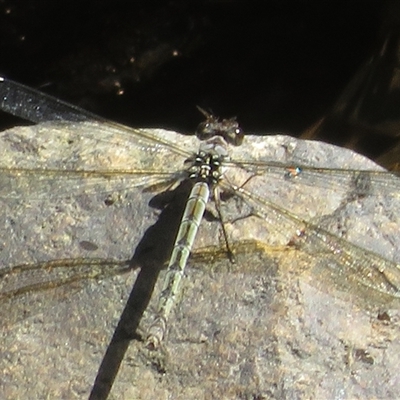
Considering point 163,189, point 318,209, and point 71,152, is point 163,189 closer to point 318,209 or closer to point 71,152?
point 71,152

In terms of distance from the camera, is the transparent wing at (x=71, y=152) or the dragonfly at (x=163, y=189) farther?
the transparent wing at (x=71, y=152)

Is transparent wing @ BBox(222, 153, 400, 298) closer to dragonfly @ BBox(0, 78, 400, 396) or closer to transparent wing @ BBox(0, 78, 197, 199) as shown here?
dragonfly @ BBox(0, 78, 400, 396)

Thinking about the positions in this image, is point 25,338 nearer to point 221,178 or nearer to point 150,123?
point 221,178

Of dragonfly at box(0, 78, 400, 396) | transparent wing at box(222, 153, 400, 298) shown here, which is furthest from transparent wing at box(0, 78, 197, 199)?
transparent wing at box(222, 153, 400, 298)

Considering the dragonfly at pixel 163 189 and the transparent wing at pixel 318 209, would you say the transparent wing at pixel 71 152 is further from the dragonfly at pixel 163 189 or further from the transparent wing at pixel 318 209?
the transparent wing at pixel 318 209

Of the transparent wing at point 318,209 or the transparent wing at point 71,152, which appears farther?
the transparent wing at point 71,152

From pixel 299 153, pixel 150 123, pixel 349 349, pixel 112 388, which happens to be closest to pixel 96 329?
pixel 112 388

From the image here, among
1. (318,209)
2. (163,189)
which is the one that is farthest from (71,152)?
(318,209)

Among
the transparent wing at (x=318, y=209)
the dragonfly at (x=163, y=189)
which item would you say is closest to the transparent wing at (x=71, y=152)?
the dragonfly at (x=163, y=189)
